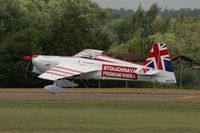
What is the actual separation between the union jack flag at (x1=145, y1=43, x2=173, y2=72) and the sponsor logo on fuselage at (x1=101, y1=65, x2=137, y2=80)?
1.40m

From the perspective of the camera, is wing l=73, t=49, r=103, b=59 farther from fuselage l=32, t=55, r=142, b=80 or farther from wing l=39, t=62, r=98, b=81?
wing l=39, t=62, r=98, b=81

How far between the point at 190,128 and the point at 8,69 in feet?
126

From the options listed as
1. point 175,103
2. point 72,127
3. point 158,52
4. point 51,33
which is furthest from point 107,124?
point 51,33

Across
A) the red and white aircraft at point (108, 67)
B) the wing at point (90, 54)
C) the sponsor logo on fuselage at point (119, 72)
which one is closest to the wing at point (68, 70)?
the red and white aircraft at point (108, 67)

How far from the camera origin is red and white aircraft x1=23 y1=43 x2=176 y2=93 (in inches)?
1890

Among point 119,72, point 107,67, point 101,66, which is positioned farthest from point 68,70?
point 119,72

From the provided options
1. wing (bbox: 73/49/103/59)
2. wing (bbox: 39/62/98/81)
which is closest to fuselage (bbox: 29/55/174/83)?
wing (bbox: 39/62/98/81)

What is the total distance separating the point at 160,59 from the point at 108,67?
13.7 ft

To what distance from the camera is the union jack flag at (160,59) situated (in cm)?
4794

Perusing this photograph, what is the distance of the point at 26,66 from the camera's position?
54500mm

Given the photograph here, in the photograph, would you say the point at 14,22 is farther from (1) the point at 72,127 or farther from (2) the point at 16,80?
(1) the point at 72,127

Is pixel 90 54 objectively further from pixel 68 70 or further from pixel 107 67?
pixel 68 70

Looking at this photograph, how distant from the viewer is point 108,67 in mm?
49062

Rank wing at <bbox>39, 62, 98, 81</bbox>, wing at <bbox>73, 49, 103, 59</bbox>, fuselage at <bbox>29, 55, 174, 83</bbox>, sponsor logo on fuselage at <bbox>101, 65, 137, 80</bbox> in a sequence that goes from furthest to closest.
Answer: wing at <bbox>73, 49, 103, 59</bbox> < sponsor logo on fuselage at <bbox>101, 65, 137, 80</bbox> < fuselage at <bbox>29, 55, 174, 83</bbox> < wing at <bbox>39, 62, 98, 81</bbox>
